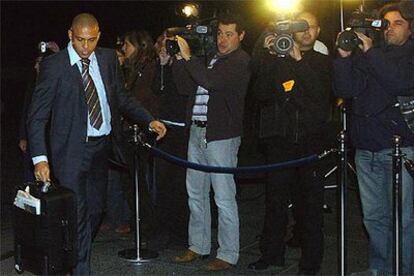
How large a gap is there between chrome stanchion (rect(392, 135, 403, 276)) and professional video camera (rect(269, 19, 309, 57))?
1177mm

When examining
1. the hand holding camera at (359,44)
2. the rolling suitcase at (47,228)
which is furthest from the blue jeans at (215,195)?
the rolling suitcase at (47,228)

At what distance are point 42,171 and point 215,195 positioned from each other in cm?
182

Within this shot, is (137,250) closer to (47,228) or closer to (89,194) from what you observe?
(89,194)

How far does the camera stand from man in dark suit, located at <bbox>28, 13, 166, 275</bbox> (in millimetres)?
5781

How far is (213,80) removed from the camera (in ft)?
21.4

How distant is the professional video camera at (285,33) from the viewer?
618 cm

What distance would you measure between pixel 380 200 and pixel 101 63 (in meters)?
2.36

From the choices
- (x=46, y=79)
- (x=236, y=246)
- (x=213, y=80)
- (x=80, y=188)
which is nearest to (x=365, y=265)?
(x=236, y=246)

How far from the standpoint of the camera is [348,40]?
556 centimetres

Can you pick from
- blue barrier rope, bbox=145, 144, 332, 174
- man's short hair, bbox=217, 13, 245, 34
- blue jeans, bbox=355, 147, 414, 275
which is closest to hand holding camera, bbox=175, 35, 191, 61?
man's short hair, bbox=217, 13, 245, 34

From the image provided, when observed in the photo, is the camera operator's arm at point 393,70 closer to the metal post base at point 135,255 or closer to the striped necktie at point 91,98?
the striped necktie at point 91,98

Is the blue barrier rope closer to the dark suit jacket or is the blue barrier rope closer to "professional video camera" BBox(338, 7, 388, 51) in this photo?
"professional video camera" BBox(338, 7, 388, 51)

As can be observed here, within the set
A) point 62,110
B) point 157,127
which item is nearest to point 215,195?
point 157,127

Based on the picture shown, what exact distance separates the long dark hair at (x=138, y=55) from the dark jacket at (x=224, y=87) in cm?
109
